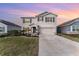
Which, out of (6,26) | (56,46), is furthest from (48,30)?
(6,26)

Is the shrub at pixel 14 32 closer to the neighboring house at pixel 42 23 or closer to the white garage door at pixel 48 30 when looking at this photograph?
the neighboring house at pixel 42 23

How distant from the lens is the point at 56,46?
363cm

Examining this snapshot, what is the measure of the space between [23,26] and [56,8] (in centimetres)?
48

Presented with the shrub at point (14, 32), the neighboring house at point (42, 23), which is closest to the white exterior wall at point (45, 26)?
the neighboring house at point (42, 23)

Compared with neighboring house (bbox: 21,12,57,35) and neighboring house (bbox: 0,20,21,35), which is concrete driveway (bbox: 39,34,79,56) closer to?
neighboring house (bbox: 21,12,57,35)

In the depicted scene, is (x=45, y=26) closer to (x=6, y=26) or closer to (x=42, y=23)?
(x=42, y=23)

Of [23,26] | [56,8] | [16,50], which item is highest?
[56,8]

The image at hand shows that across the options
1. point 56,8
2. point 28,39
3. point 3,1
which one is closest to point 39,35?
point 28,39

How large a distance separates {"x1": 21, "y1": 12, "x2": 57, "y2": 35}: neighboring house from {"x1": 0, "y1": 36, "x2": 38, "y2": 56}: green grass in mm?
129

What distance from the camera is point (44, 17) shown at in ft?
12.0

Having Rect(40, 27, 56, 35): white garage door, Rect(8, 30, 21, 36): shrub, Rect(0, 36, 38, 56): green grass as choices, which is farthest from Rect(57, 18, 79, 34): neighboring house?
Rect(8, 30, 21, 36): shrub

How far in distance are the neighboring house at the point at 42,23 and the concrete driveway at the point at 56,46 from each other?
0.09 m

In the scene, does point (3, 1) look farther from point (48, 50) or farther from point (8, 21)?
point (48, 50)

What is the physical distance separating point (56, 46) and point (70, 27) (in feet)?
0.99
